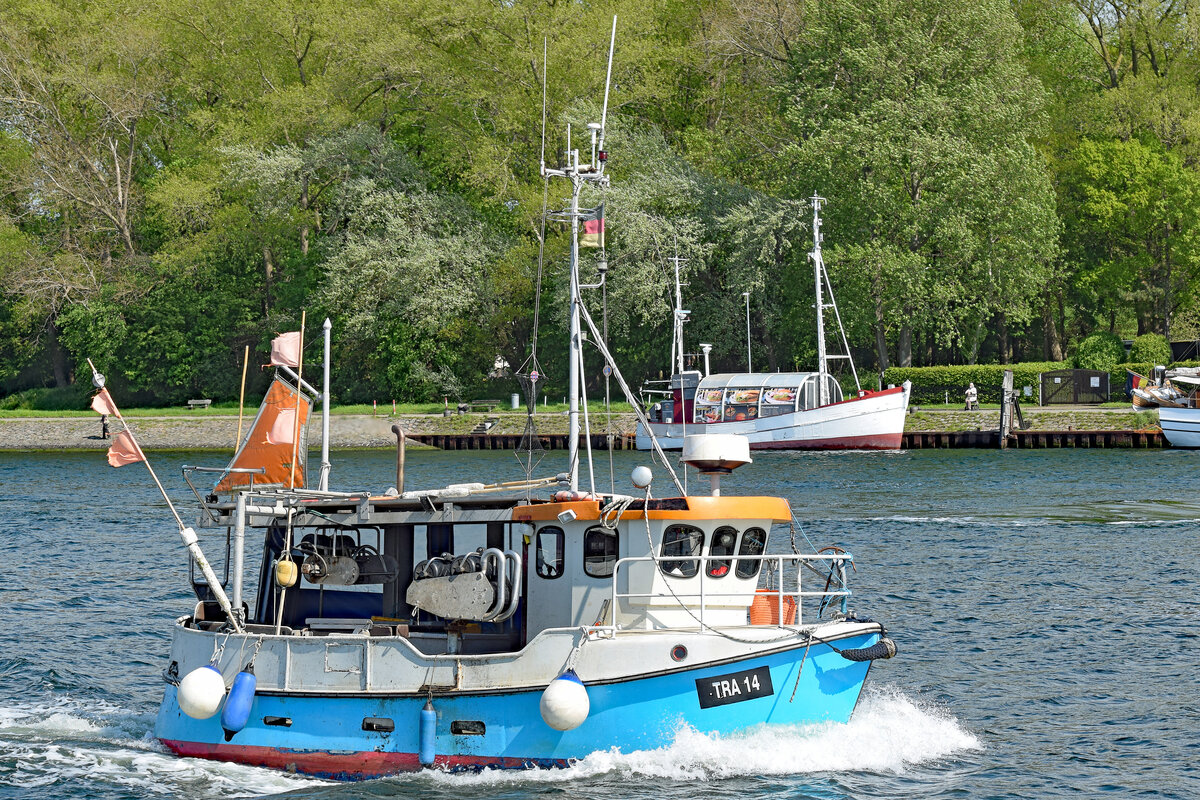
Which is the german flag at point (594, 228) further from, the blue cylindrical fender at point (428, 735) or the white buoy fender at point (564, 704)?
the blue cylindrical fender at point (428, 735)

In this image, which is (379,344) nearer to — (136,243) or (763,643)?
(136,243)

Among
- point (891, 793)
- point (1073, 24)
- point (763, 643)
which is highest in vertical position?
point (1073, 24)

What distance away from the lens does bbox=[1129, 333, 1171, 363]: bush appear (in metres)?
68.2

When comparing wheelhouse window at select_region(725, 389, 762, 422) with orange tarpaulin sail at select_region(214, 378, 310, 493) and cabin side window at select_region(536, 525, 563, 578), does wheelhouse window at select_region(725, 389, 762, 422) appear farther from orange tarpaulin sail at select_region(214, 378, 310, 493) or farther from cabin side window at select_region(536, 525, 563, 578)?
cabin side window at select_region(536, 525, 563, 578)

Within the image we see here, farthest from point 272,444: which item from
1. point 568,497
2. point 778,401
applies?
point 778,401

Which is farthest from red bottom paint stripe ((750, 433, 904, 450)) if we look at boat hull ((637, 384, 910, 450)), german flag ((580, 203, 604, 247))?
german flag ((580, 203, 604, 247))

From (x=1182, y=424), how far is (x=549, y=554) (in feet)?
166

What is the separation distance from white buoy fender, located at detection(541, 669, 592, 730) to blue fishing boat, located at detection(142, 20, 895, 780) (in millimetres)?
21

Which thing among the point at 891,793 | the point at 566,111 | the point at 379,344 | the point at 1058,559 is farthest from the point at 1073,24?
the point at 891,793

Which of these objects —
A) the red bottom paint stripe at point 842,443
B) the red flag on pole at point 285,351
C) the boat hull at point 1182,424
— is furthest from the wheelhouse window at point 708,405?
the red flag on pole at point 285,351

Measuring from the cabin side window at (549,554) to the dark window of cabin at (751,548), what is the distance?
2258mm

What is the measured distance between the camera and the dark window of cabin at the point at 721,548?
1684cm

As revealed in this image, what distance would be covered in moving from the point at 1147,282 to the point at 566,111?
104ft

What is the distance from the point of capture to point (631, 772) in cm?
1609
